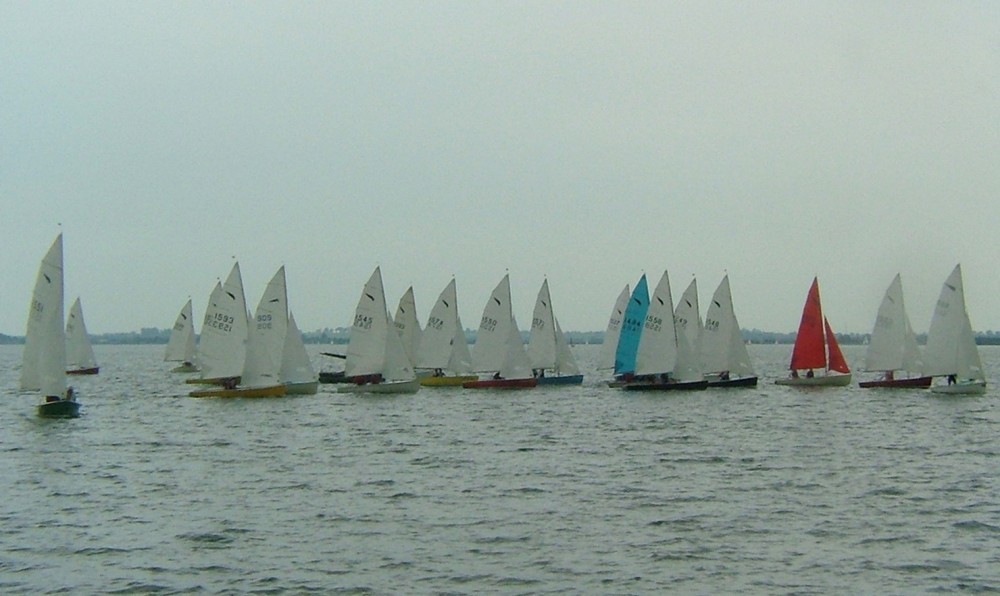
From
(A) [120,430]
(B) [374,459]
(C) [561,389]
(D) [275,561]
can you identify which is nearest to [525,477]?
(B) [374,459]

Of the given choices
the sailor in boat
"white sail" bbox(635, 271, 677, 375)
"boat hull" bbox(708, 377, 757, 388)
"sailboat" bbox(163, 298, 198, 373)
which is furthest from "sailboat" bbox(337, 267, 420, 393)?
"sailboat" bbox(163, 298, 198, 373)

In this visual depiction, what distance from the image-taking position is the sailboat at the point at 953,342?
2192 inches

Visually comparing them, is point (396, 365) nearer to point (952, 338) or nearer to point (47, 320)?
point (47, 320)

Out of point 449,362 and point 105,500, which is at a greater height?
point 449,362

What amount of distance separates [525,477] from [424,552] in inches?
376

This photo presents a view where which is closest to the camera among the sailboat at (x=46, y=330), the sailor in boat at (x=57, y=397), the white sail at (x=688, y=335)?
the sailboat at (x=46, y=330)

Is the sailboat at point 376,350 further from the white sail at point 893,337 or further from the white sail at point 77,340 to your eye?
the white sail at point 77,340

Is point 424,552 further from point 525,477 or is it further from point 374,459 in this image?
point 374,459

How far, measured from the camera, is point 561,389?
66.9 metres

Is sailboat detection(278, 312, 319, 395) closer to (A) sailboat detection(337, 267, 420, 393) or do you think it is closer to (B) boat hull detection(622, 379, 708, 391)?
(A) sailboat detection(337, 267, 420, 393)

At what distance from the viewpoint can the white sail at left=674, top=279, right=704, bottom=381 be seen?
59.8 metres

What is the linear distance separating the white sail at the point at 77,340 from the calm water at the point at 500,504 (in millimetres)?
43745

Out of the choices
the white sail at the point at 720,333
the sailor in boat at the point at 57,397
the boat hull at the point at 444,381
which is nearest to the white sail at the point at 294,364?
the boat hull at the point at 444,381

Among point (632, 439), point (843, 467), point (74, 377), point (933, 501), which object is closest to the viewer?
point (933, 501)
